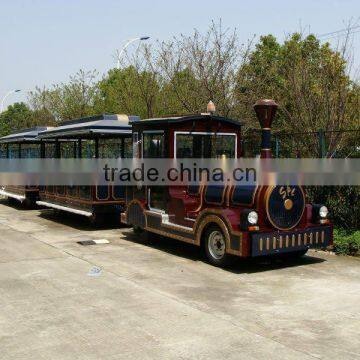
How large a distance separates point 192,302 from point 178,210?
3.08 meters

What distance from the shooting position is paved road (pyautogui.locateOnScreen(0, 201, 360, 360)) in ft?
15.6

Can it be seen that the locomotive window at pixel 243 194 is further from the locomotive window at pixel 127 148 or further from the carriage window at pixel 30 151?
the carriage window at pixel 30 151

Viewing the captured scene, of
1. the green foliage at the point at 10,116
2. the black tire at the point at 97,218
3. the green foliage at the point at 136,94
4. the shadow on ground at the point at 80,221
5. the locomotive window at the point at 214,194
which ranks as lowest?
the shadow on ground at the point at 80,221

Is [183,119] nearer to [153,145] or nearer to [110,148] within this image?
[153,145]

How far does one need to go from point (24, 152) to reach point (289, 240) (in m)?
15.0

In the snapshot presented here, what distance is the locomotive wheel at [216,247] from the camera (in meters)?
8.05

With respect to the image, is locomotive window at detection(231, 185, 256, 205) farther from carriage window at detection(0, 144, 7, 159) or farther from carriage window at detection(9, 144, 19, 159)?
carriage window at detection(0, 144, 7, 159)

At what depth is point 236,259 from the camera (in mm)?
8086

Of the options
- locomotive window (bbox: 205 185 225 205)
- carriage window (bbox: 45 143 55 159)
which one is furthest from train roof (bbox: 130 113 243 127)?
carriage window (bbox: 45 143 55 159)

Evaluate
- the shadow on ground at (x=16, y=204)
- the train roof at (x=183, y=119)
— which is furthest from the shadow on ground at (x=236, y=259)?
the shadow on ground at (x=16, y=204)

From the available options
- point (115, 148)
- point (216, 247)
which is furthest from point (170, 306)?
point (115, 148)

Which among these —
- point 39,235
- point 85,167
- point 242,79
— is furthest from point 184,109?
point 39,235

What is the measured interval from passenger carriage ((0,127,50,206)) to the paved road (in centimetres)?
759

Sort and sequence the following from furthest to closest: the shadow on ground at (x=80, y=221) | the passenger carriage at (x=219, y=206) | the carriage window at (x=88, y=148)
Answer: the carriage window at (x=88, y=148) → the shadow on ground at (x=80, y=221) → the passenger carriage at (x=219, y=206)
